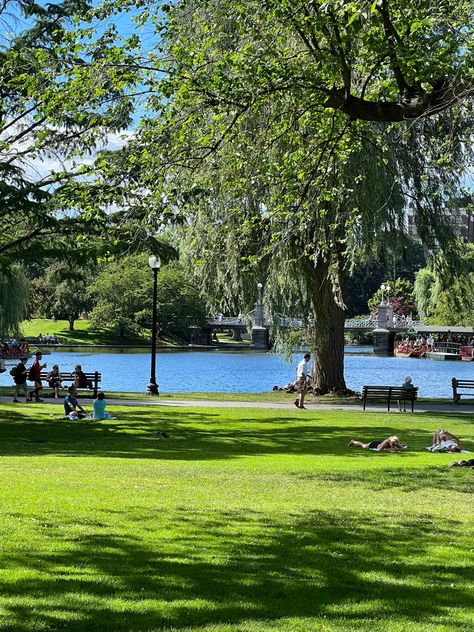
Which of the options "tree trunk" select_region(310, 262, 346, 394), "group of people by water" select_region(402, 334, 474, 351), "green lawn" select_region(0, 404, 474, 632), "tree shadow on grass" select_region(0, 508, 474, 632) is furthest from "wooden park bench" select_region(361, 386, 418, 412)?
"group of people by water" select_region(402, 334, 474, 351)

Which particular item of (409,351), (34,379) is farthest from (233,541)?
(409,351)

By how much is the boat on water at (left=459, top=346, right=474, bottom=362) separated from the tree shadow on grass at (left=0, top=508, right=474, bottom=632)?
89.3m

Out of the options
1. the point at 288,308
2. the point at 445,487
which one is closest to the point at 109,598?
the point at 445,487

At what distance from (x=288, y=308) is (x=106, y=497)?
18.7 meters

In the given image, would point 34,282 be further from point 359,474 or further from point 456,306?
point 359,474

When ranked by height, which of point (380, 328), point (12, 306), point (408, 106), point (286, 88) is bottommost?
point (380, 328)

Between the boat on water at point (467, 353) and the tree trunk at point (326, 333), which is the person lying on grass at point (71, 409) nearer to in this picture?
the tree trunk at point (326, 333)

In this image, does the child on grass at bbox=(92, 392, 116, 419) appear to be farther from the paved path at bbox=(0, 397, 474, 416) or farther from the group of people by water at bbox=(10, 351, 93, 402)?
the paved path at bbox=(0, 397, 474, 416)

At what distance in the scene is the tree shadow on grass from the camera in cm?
571

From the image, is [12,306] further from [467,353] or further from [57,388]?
[467,353]

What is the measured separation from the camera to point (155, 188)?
13523 mm

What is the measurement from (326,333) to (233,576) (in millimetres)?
22329

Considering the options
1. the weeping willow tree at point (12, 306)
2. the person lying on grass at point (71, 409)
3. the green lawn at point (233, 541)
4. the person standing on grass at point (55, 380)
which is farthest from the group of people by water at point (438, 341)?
the green lawn at point (233, 541)

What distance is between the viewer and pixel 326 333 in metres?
28.7
